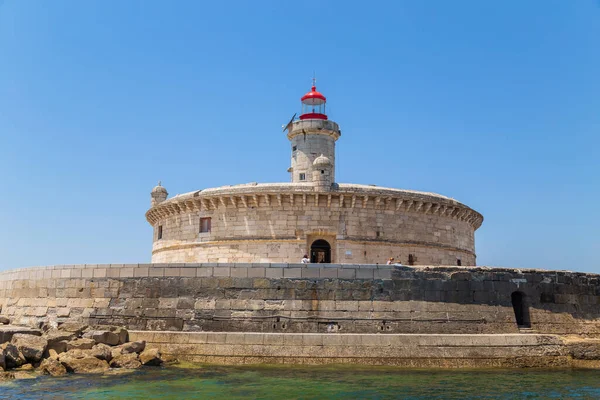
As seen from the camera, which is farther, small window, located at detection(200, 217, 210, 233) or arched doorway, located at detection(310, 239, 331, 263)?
small window, located at detection(200, 217, 210, 233)

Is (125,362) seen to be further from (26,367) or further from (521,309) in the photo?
(521,309)

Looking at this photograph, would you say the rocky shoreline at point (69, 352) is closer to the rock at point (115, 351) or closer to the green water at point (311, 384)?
the rock at point (115, 351)

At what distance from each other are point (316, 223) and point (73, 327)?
975 cm

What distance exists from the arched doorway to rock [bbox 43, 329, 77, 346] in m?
10.0

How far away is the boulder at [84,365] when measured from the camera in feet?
37.0

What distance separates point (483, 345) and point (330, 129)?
15.3m

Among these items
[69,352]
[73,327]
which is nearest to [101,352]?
[69,352]

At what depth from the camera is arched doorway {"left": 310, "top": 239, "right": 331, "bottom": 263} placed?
20.7 meters

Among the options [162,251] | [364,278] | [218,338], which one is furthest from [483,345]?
[162,251]

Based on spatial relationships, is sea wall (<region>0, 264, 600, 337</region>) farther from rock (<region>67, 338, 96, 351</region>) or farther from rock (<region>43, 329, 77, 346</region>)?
rock (<region>67, 338, 96, 351</region>)

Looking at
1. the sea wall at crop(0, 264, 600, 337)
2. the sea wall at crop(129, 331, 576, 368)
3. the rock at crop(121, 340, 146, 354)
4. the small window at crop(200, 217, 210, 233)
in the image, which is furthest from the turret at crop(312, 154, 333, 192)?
the rock at crop(121, 340, 146, 354)

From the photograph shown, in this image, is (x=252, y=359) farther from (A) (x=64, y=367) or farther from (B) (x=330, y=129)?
(B) (x=330, y=129)

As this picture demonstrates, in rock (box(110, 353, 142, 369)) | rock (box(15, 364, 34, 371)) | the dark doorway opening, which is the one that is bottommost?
rock (box(15, 364, 34, 371))

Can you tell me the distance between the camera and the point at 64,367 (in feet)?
36.9
